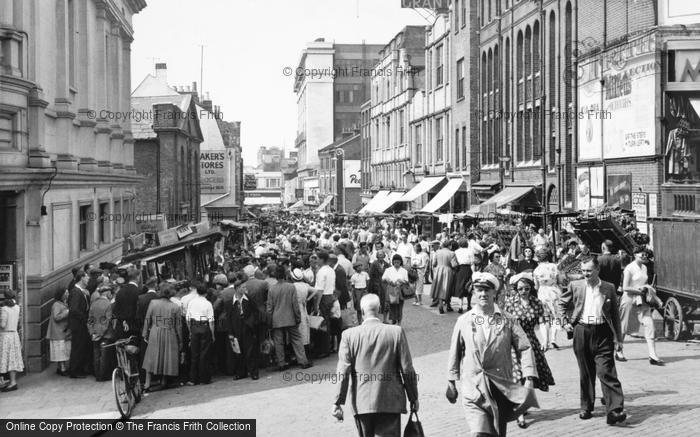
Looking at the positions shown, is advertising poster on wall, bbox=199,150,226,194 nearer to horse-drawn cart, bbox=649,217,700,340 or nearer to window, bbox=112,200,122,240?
window, bbox=112,200,122,240

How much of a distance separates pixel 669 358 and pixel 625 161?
12.3 metres

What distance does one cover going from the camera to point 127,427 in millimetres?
9508

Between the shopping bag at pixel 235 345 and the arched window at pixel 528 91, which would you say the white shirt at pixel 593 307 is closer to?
the shopping bag at pixel 235 345

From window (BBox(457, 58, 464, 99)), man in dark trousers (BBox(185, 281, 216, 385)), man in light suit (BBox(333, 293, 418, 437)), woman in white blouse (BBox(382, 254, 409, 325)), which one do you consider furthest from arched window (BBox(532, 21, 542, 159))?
man in light suit (BBox(333, 293, 418, 437))

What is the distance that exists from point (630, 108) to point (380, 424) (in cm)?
1794

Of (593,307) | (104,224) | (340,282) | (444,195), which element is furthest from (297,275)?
(444,195)

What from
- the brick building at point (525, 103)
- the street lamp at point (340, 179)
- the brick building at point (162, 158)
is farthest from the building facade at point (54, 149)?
the street lamp at point (340, 179)

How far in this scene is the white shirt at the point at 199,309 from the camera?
39.0ft

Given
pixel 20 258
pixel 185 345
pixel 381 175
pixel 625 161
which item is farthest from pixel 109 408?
pixel 381 175

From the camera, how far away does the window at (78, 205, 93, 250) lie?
17781 mm

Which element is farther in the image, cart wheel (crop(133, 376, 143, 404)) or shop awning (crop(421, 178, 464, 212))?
shop awning (crop(421, 178, 464, 212))

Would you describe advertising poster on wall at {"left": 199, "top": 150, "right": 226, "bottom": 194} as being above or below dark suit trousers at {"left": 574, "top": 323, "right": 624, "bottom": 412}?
above

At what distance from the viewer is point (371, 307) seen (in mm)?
7027

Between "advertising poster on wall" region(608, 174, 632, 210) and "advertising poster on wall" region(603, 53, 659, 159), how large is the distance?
0.67m
